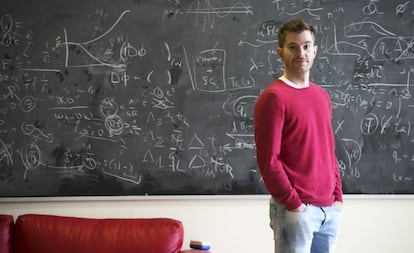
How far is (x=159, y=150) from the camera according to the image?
2.87m

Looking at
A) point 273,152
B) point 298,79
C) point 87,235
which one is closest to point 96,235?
point 87,235

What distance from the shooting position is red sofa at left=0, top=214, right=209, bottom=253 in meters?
2.52

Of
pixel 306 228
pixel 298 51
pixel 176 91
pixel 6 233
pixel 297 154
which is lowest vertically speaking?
pixel 6 233

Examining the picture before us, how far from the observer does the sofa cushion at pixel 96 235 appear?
2.52 metres

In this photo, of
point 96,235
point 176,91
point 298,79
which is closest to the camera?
point 298,79

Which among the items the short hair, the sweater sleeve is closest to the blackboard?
the short hair

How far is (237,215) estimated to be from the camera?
2936mm

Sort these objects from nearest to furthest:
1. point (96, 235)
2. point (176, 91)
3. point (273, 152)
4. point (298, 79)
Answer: point (273, 152) < point (298, 79) < point (96, 235) < point (176, 91)

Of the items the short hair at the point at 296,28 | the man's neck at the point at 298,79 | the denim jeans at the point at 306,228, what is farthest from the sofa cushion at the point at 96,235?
→ the short hair at the point at 296,28

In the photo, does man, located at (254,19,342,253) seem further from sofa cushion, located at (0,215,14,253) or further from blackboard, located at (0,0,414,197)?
sofa cushion, located at (0,215,14,253)

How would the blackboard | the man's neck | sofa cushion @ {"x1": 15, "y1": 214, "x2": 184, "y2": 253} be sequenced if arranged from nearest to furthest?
the man's neck < sofa cushion @ {"x1": 15, "y1": 214, "x2": 184, "y2": 253} < the blackboard

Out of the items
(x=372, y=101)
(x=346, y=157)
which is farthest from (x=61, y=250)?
(x=372, y=101)

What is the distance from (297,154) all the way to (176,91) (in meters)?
1.23

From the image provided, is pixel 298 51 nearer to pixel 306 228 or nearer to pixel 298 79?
pixel 298 79
